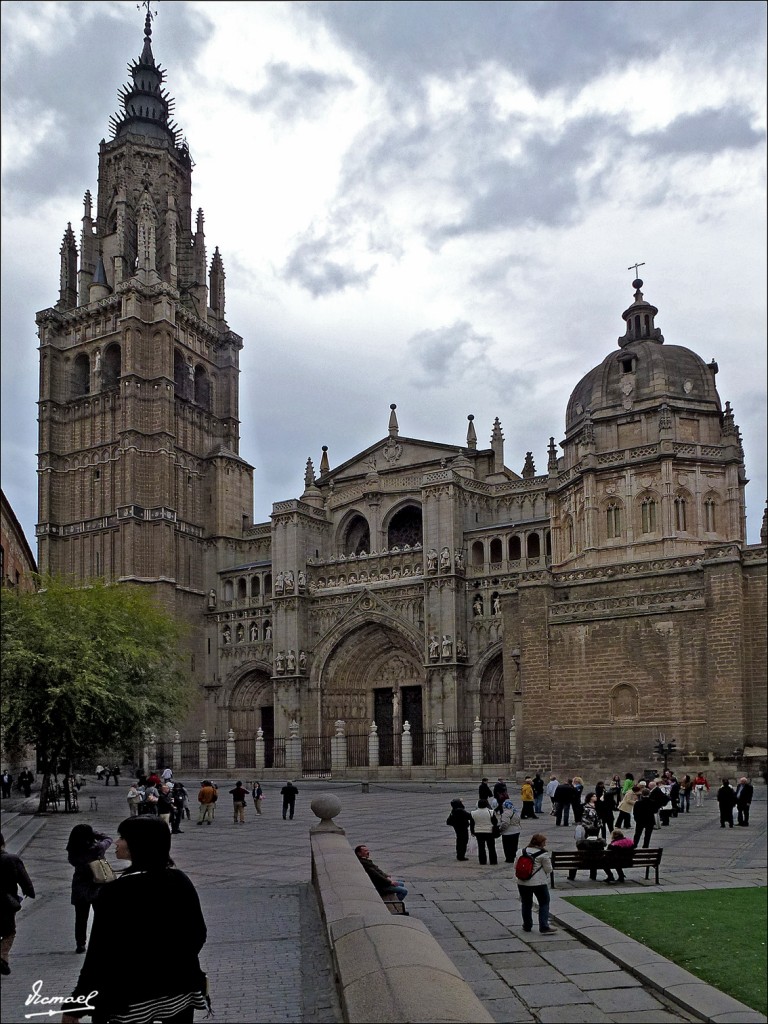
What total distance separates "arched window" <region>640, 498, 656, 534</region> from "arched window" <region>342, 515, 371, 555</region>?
1743cm

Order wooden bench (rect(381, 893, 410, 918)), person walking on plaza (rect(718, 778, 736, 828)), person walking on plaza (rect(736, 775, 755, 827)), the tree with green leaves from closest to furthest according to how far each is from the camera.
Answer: wooden bench (rect(381, 893, 410, 918)), person walking on plaza (rect(718, 778, 736, 828)), person walking on plaza (rect(736, 775, 755, 827)), the tree with green leaves

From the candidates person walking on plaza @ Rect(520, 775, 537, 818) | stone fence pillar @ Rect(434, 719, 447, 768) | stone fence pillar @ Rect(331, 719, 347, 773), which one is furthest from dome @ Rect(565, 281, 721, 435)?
person walking on plaza @ Rect(520, 775, 537, 818)

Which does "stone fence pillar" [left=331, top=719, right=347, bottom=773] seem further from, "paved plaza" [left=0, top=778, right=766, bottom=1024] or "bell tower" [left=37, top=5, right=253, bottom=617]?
"paved plaza" [left=0, top=778, right=766, bottom=1024]

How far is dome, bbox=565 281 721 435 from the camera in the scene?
41781 millimetres

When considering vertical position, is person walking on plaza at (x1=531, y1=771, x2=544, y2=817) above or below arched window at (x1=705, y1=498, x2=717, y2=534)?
below

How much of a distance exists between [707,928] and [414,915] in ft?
10.3

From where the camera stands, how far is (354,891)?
846 cm

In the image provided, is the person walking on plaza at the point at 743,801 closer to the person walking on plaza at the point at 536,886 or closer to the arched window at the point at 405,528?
the person walking on plaza at the point at 536,886

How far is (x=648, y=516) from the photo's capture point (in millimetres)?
40719

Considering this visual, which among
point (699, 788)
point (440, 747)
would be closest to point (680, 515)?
point (440, 747)

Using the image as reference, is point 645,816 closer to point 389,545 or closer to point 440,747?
point 440,747

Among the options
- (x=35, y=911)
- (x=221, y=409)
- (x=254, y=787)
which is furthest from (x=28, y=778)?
(x=221, y=409)

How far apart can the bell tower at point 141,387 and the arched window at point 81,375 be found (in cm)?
12

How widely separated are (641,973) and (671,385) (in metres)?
35.8
